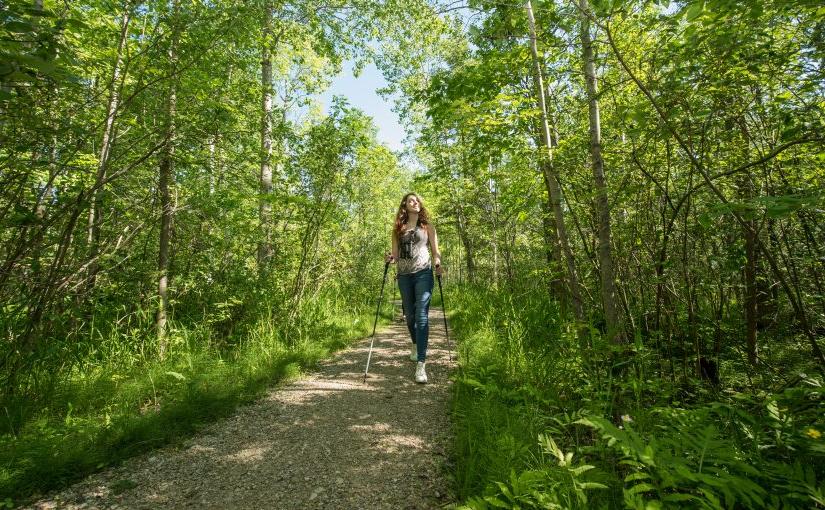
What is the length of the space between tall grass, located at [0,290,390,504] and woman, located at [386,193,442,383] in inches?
66.5

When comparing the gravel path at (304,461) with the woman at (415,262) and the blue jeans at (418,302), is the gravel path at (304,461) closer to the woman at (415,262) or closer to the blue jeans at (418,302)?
the blue jeans at (418,302)

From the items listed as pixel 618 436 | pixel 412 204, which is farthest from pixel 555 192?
pixel 618 436

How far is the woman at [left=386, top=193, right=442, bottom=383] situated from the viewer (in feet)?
16.0

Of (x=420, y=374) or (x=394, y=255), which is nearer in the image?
(x=420, y=374)

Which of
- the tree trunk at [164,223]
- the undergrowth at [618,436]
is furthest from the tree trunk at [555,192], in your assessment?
the tree trunk at [164,223]

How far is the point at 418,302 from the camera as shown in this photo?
492 cm

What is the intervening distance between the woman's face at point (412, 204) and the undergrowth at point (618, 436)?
2138mm

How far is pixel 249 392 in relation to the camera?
4.17 metres

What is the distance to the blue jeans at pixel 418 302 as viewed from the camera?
4.73m

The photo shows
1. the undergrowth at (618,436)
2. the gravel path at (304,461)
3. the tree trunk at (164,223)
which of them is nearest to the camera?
the undergrowth at (618,436)

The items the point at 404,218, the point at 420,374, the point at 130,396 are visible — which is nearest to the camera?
the point at 130,396

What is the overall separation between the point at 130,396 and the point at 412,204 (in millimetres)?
3824

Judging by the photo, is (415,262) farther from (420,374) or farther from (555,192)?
(555,192)

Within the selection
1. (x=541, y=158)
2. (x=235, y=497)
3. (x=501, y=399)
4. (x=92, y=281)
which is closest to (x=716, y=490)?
(x=501, y=399)
